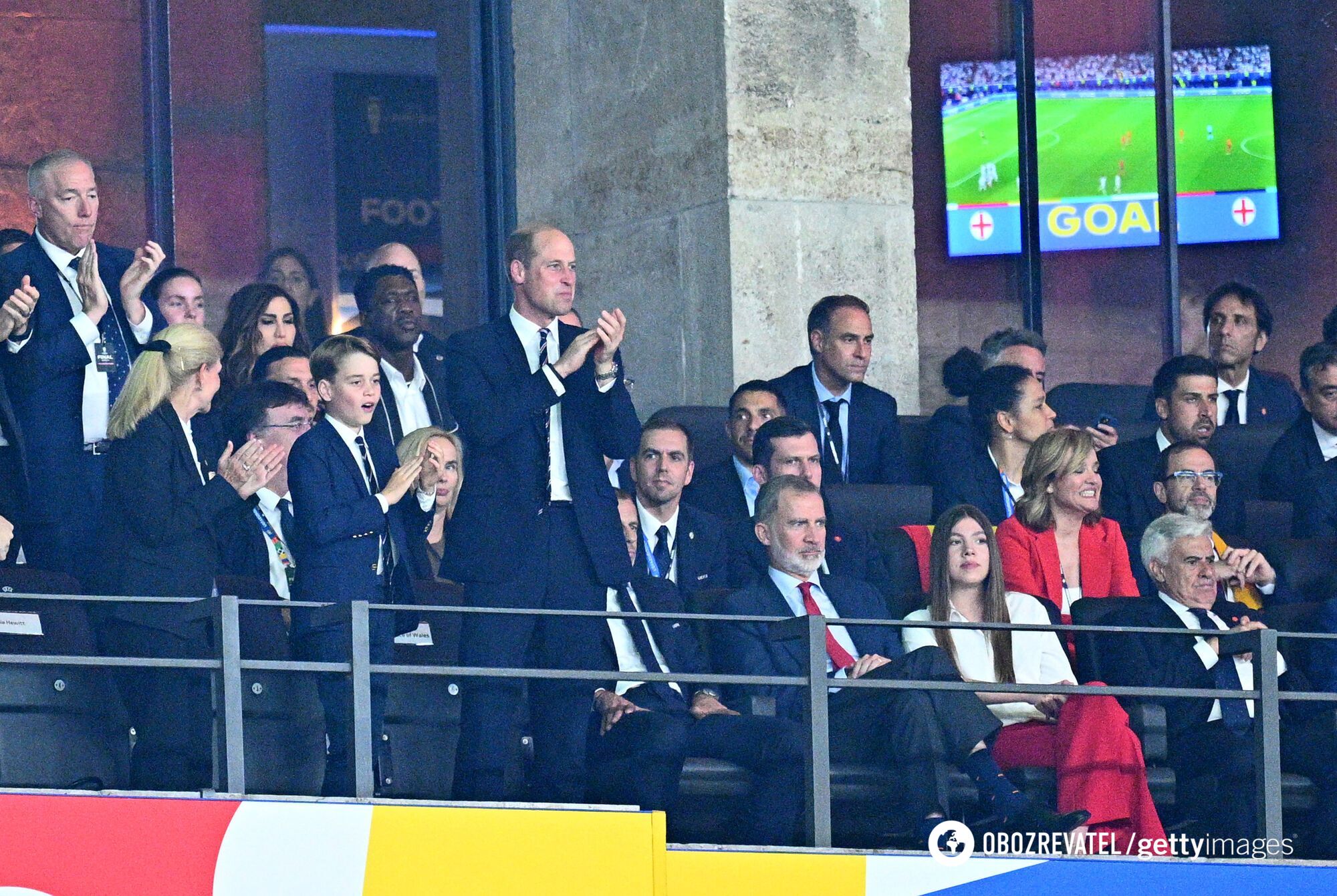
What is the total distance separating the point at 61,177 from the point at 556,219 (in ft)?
14.0

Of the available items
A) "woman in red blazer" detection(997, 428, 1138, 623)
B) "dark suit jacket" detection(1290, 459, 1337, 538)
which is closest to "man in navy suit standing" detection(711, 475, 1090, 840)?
"woman in red blazer" detection(997, 428, 1138, 623)

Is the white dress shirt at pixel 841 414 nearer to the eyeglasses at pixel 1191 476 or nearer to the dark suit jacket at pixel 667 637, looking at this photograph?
the eyeglasses at pixel 1191 476

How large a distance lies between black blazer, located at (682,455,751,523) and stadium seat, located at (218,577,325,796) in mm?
2155

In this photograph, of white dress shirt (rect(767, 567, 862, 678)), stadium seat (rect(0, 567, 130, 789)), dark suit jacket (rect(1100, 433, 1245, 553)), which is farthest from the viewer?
dark suit jacket (rect(1100, 433, 1245, 553))

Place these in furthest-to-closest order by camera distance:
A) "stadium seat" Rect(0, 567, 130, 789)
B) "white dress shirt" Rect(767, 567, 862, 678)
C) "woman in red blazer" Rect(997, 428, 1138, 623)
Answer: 1. "woman in red blazer" Rect(997, 428, 1138, 623)
2. "white dress shirt" Rect(767, 567, 862, 678)
3. "stadium seat" Rect(0, 567, 130, 789)

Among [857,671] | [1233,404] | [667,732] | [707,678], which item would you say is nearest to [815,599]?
[857,671]

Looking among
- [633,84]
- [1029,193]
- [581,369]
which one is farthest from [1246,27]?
[581,369]

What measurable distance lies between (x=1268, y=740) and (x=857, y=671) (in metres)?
1.30

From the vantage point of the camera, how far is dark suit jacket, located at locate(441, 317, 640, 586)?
7.17 metres

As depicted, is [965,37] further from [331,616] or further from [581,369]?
[331,616]

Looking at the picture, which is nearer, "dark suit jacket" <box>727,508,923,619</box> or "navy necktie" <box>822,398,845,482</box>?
"dark suit jacket" <box>727,508,923,619</box>

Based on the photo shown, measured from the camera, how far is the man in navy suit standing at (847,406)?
8859 millimetres

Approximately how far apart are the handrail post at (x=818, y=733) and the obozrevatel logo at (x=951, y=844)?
13.0 inches

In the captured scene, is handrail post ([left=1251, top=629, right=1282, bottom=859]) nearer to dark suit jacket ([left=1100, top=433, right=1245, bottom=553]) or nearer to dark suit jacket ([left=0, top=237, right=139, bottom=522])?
dark suit jacket ([left=1100, top=433, right=1245, bottom=553])
